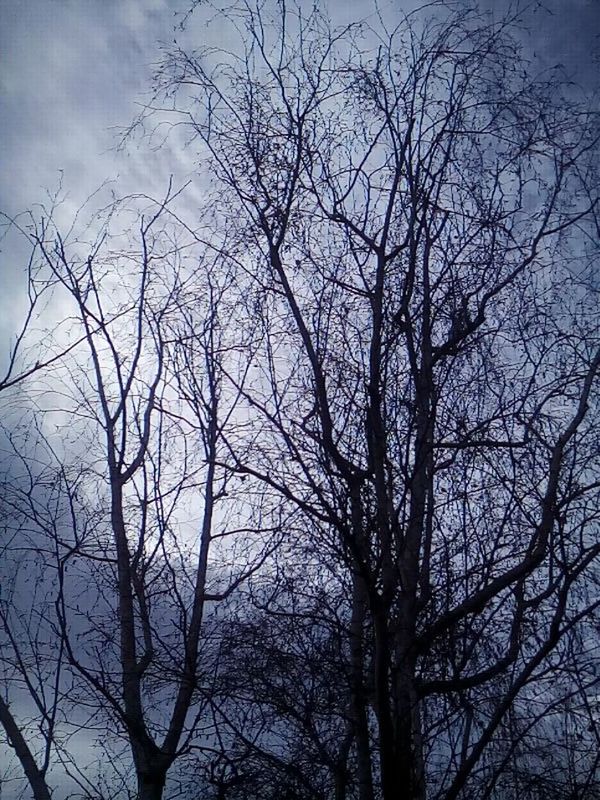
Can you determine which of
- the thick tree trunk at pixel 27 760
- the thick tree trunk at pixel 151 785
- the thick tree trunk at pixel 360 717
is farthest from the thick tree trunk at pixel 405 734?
the thick tree trunk at pixel 27 760

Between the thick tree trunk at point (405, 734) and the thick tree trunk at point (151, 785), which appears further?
the thick tree trunk at point (151, 785)

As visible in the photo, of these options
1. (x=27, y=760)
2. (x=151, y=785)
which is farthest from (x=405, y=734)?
(x=27, y=760)

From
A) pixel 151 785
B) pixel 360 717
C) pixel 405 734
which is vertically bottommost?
pixel 405 734

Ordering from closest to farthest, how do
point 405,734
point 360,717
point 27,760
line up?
point 405,734, point 360,717, point 27,760

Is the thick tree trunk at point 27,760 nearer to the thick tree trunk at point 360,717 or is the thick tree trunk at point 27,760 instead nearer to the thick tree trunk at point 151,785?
the thick tree trunk at point 151,785

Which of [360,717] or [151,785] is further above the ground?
[151,785]

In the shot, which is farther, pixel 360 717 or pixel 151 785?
pixel 151 785

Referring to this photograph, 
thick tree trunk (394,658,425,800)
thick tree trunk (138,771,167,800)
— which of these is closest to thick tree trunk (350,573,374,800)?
thick tree trunk (394,658,425,800)

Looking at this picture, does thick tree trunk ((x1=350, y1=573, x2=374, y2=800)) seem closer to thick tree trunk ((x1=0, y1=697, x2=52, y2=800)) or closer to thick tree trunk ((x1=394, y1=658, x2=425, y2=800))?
thick tree trunk ((x1=394, y1=658, x2=425, y2=800))

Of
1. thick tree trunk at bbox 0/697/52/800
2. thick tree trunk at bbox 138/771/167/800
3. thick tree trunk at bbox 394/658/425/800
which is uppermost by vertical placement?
thick tree trunk at bbox 0/697/52/800

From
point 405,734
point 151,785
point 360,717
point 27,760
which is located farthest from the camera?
point 27,760

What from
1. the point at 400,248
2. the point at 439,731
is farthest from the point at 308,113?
the point at 439,731

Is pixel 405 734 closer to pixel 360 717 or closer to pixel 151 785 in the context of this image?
pixel 360 717

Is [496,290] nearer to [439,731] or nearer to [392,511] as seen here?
[392,511]
